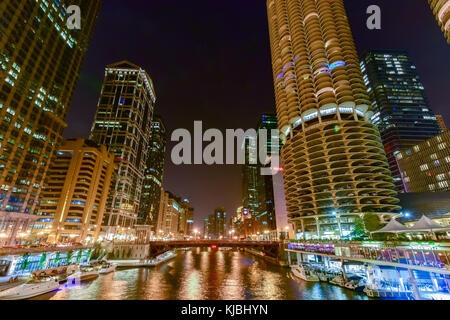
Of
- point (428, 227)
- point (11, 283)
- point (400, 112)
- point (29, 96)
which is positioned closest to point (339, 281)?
point (428, 227)

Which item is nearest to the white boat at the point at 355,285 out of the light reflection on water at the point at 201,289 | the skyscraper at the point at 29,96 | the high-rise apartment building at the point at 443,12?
the light reflection on water at the point at 201,289

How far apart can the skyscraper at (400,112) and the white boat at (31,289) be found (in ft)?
636

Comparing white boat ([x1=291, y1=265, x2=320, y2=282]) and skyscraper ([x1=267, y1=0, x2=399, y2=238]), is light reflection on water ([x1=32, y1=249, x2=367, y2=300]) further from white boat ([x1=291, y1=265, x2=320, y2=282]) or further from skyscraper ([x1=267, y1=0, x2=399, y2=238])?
skyscraper ([x1=267, y1=0, x2=399, y2=238])

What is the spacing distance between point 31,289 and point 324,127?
115 m

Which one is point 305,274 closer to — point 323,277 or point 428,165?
point 323,277

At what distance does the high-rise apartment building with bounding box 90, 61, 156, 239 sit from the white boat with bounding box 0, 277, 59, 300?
94.4 meters

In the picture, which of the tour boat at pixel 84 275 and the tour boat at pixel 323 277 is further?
the tour boat at pixel 323 277

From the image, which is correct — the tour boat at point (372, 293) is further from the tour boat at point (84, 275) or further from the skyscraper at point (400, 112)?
the skyscraper at point (400, 112)

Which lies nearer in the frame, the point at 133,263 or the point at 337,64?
the point at 133,263

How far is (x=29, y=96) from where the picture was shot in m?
91.7

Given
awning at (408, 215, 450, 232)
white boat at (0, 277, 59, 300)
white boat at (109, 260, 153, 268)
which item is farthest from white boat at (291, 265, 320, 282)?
white boat at (0, 277, 59, 300)

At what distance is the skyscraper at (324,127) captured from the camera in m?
93.4

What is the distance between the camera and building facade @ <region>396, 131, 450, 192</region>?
11538 centimetres

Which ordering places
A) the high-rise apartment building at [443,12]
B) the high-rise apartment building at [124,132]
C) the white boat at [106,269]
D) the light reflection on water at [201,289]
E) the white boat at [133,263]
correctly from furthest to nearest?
1. the high-rise apartment building at [124,132]
2. the white boat at [133,263]
3. the white boat at [106,269]
4. the high-rise apartment building at [443,12]
5. the light reflection on water at [201,289]
